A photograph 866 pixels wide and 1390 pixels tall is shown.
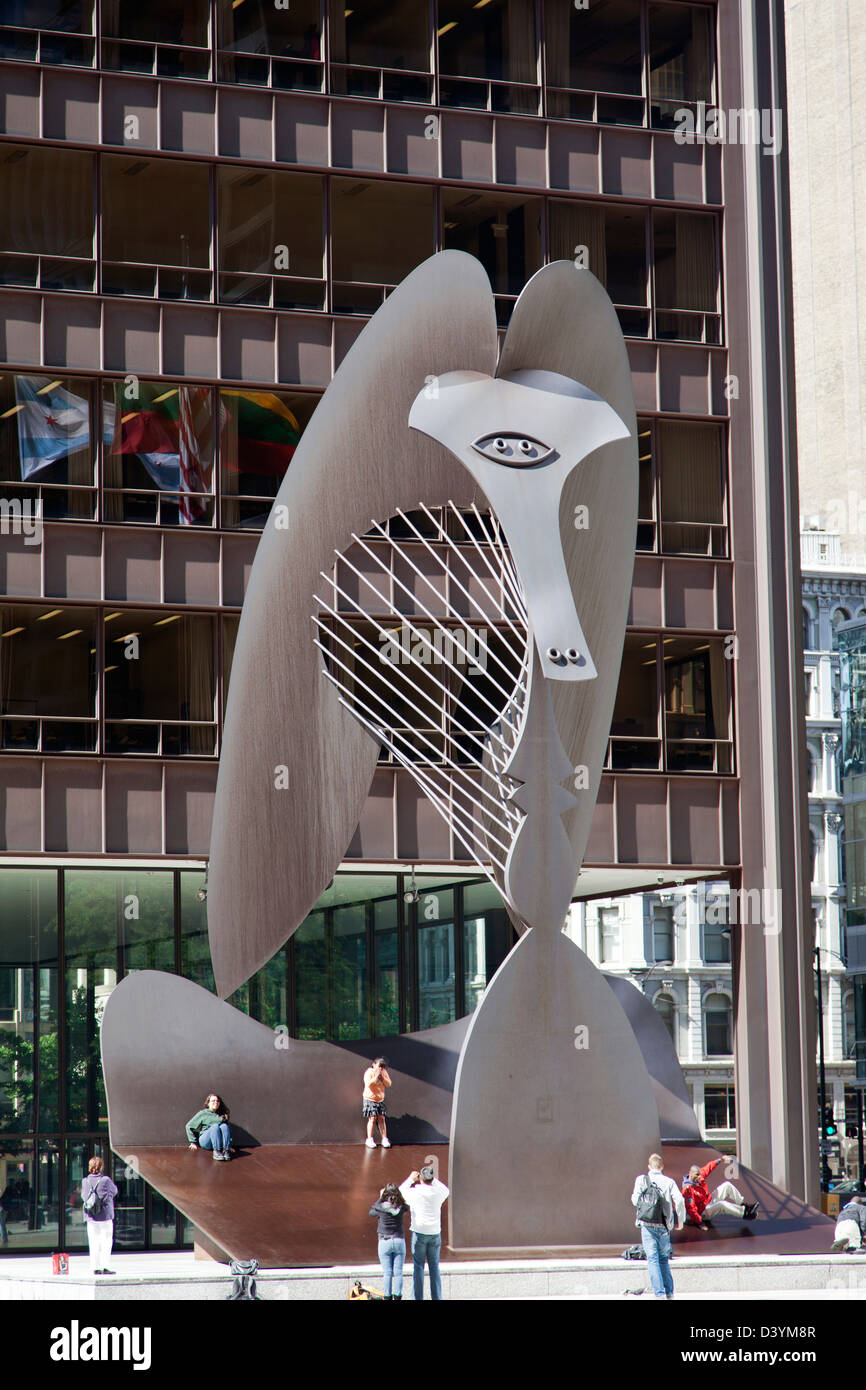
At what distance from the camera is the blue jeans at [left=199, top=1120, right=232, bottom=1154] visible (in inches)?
951

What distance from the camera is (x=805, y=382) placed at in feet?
307

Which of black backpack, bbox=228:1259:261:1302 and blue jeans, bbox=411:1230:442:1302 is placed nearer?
blue jeans, bbox=411:1230:442:1302

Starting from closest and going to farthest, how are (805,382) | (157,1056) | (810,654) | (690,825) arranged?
(157,1056) < (690,825) < (810,654) < (805,382)

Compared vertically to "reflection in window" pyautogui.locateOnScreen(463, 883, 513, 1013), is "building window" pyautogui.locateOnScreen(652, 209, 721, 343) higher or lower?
higher

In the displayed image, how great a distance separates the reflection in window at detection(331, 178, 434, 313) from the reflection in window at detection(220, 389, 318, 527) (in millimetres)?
2050

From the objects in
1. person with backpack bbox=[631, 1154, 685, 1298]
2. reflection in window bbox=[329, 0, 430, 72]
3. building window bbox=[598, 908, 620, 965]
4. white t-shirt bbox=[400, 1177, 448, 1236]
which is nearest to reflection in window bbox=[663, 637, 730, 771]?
reflection in window bbox=[329, 0, 430, 72]

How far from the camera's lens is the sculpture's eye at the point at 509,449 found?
23.0 metres

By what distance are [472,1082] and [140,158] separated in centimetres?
1786

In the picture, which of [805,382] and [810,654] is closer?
[810,654]

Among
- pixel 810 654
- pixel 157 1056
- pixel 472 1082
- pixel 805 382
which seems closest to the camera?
pixel 472 1082

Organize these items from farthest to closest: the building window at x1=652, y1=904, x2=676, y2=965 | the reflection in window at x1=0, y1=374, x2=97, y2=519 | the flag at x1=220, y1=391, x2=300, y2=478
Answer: the building window at x1=652, y1=904, x2=676, y2=965 < the flag at x1=220, y1=391, x2=300, y2=478 < the reflection in window at x1=0, y1=374, x2=97, y2=519

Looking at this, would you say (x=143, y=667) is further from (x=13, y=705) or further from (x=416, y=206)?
(x=416, y=206)

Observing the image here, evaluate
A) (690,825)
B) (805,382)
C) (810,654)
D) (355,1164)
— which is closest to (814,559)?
(810,654)

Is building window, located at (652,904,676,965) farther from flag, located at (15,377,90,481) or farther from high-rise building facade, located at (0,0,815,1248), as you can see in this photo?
flag, located at (15,377,90,481)
